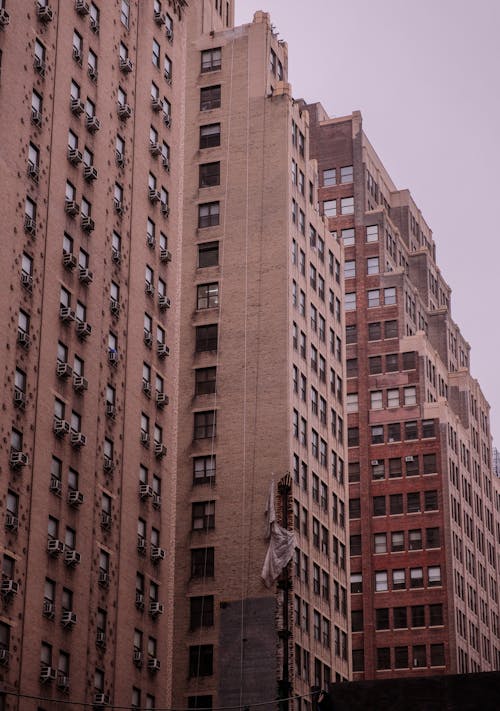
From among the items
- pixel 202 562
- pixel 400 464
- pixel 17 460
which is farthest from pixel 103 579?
pixel 400 464

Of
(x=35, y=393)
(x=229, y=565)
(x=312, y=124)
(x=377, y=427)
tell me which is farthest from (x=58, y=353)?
(x=312, y=124)

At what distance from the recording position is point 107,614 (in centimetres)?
7756

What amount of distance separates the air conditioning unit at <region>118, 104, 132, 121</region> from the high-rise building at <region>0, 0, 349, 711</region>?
0.54 feet

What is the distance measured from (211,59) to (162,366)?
1267 inches

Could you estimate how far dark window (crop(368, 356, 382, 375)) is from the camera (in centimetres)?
14412

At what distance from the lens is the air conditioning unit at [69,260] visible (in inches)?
3046

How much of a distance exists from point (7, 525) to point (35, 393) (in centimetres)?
731

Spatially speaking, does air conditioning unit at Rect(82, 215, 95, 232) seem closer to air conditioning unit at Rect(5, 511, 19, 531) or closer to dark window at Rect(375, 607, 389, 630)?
air conditioning unit at Rect(5, 511, 19, 531)

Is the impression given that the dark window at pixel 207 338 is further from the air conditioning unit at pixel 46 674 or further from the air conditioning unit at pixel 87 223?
the air conditioning unit at pixel 46 674

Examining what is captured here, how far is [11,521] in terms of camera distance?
6850 cm

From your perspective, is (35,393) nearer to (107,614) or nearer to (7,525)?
(7,525)

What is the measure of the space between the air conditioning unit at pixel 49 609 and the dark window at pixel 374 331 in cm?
7792

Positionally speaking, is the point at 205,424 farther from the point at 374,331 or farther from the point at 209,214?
the point at 374,331

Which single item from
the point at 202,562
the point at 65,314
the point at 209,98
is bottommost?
the point at 202,562
